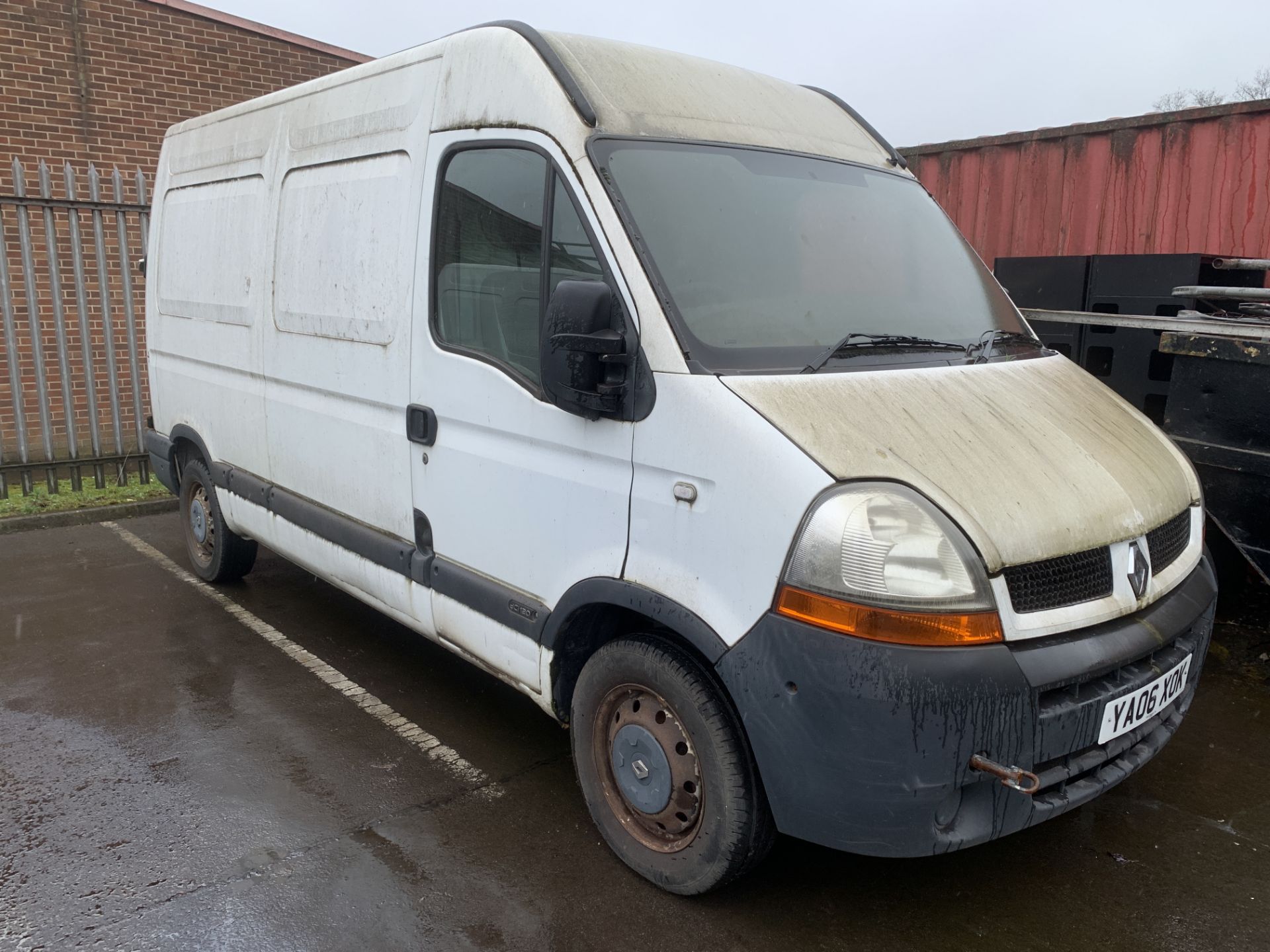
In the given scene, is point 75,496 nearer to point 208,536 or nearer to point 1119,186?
point 208,536

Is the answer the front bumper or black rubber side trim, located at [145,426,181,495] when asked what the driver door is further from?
black rubber side trim, located at [145,426,181,495]

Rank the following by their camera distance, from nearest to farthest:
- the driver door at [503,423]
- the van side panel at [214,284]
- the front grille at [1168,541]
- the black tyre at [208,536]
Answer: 1. the front grille at [1168,541]
2. the driver door at [503,423]
3. the van side panel at [214,284]
4. the black tyre at [208,536]

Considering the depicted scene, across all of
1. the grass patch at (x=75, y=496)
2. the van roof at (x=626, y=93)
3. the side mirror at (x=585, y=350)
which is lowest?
the grass patch at (x=75, y=496)

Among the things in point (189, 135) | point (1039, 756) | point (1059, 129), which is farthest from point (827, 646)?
point (1059, 129)

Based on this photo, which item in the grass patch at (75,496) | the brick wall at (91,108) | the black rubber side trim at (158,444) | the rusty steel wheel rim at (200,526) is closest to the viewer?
the rusty steel wheel rim at (200,526)

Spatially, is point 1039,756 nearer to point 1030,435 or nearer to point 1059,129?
point 1030,435

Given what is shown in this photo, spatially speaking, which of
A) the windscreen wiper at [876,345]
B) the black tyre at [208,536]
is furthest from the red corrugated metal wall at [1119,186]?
the black tyre at [208,536]

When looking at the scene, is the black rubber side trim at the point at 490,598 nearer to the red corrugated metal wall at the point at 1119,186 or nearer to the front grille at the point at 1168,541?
the front grille at the point at 1168,541

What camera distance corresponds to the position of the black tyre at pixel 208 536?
5527 millimetres

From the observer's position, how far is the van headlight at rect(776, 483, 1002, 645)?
2.29m

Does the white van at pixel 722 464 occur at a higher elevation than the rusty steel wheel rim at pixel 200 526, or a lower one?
higher

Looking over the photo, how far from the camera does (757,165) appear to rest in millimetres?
3201

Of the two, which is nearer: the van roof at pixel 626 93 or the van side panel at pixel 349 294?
the van roof at pixel 626 93

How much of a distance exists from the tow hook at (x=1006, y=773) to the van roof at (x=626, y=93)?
204cm
